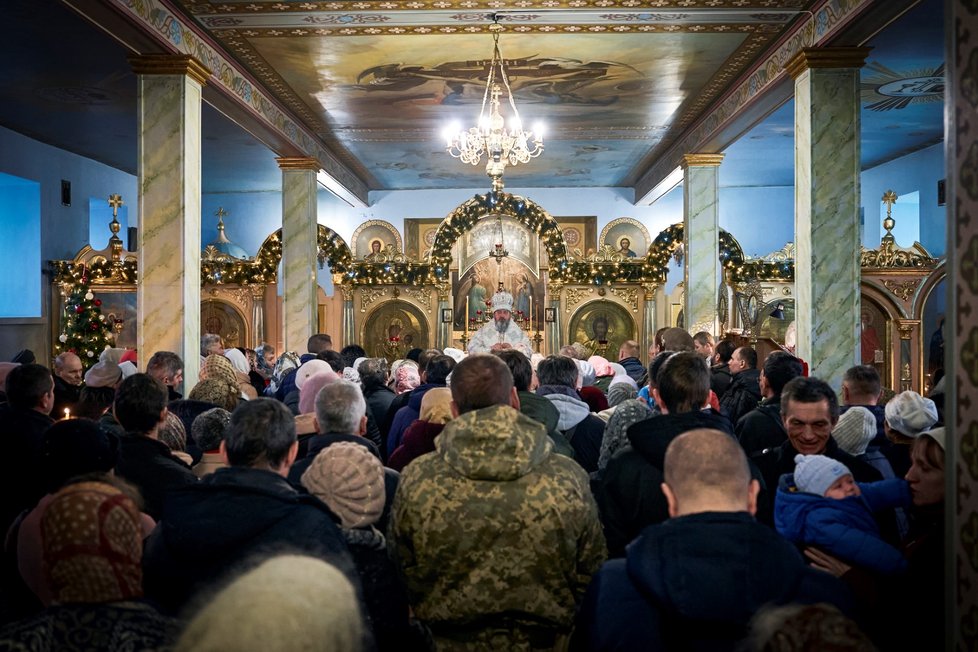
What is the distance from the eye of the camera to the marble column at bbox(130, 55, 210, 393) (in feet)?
34.2

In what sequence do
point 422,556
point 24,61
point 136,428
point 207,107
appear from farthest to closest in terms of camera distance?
point 207,107 → point 24,61 → point 136,428 → point 422,556

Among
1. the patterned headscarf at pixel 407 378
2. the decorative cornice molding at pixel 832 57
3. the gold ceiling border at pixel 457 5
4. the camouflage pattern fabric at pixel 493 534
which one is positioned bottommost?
the camouflage pattern fabric at pixel 493 534

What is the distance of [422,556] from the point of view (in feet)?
10.9

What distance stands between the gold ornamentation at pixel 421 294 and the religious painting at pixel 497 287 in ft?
3.17

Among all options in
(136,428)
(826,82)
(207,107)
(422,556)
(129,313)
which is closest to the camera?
(422,556)

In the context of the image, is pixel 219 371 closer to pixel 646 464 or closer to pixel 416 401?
pixel 416 401

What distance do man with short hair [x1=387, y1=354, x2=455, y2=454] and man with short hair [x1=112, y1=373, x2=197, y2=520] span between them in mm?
1787

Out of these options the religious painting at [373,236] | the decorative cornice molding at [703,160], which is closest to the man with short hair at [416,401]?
the decorative cornice molding at [703,160]

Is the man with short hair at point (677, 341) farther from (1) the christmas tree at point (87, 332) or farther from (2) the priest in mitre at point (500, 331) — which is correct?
(1) the christmas tree at point (87, 332)

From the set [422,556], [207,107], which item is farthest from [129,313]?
[422,556]

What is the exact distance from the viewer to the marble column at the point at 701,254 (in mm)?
16797

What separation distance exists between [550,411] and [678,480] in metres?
2.43

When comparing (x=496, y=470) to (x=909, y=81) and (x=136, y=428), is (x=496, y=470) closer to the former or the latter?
(x=136, y=428)

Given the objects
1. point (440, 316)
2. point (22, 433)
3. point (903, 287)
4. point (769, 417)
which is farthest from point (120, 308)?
point (769, 417)
